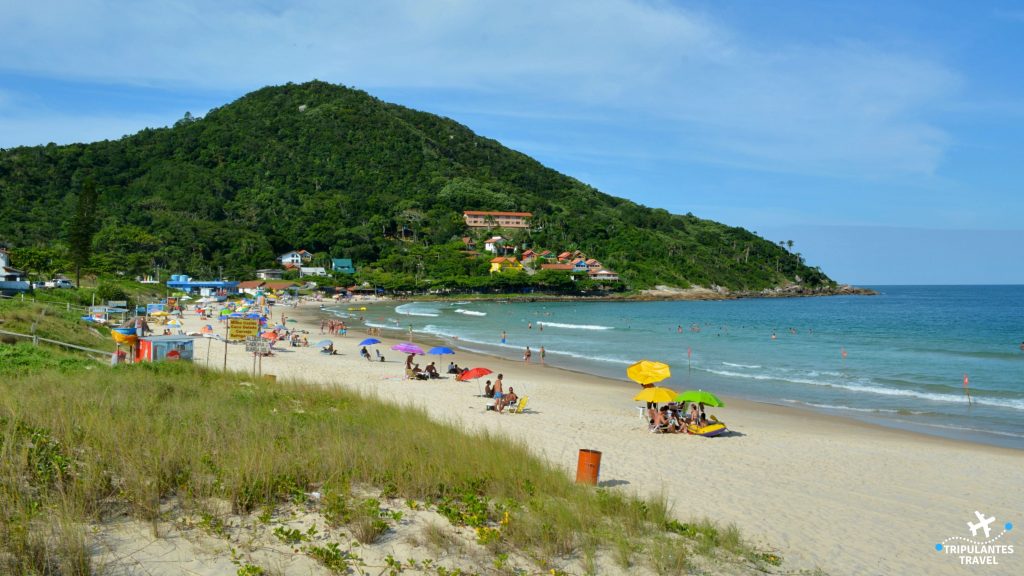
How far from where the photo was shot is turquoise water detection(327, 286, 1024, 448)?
1906cm

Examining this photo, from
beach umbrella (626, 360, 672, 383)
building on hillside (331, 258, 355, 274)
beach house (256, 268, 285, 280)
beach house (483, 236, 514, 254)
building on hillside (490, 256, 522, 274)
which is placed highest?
beach house (483, 236, 514, 254)

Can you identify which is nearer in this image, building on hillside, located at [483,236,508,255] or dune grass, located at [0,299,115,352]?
dune grass, located at [0,299,115,352]

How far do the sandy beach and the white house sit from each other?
292 ft

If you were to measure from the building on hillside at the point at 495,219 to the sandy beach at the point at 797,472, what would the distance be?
113 m

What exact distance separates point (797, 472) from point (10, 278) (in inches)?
2366

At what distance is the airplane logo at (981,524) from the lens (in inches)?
337

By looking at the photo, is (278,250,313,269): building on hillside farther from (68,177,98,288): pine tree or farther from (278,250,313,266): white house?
(68,177,98,288): pine tree

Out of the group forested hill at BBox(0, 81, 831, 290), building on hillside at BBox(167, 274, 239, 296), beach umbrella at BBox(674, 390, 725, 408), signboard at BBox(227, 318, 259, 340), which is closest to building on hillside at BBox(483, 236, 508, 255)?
forested hill at BBox(0, 81, 831, 290)

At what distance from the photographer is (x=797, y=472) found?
11.3m

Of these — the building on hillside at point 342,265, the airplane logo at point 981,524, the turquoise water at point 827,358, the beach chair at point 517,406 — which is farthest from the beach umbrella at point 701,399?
the building on hillside at point 342,265

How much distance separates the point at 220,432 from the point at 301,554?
2.65 m

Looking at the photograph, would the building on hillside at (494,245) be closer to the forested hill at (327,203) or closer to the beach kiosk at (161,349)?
the forested hill at (327,203)

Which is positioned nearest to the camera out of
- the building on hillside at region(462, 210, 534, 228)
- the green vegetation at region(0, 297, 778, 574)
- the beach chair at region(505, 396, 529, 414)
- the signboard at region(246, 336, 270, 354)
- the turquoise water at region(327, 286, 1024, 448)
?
the green vegetation at region(0, 297, 778, 574)

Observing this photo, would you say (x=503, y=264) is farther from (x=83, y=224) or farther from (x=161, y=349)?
(x=161, y=349)
